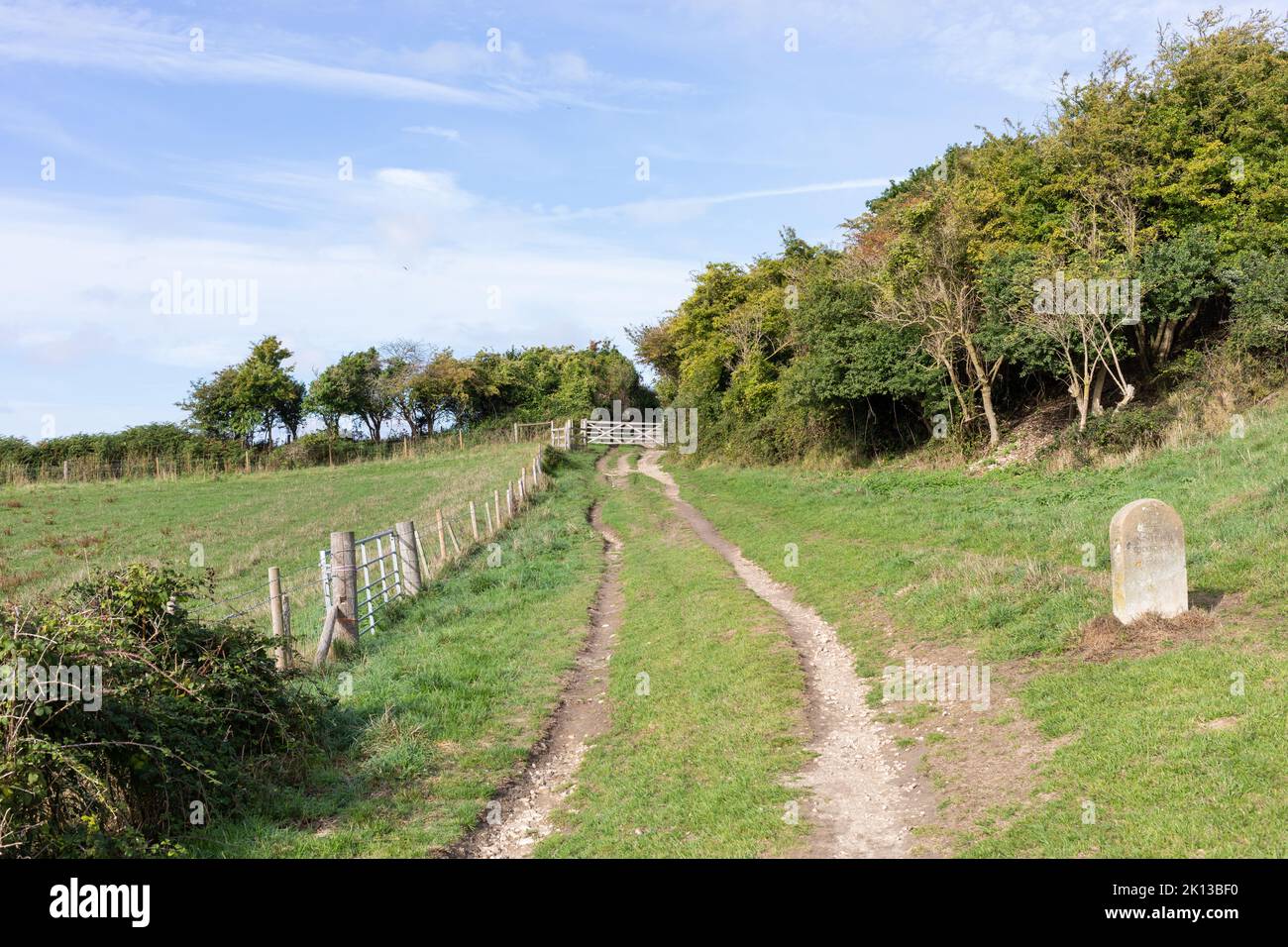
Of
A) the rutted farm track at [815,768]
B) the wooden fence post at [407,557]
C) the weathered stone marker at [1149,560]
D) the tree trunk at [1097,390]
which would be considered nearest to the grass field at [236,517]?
the wooden fence post at [407,557]

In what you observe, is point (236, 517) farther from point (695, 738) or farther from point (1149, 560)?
point (1149, 560)

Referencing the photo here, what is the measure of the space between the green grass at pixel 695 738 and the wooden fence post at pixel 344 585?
378 cm

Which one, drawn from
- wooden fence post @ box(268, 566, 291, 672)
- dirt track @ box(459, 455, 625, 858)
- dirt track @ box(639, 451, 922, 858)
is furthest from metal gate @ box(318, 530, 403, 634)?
dirt track @ box(639, 451, 922, 858)

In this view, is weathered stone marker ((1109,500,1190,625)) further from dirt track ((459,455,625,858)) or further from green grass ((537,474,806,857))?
dirt track ((459,455,625,858))

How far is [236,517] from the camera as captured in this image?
3303cm

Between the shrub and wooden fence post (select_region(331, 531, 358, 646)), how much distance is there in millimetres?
3668

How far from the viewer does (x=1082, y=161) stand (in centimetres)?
2462

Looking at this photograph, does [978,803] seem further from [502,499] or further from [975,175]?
[975,175]

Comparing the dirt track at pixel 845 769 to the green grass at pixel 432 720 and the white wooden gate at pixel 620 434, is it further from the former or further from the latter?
the white wooden gate at pixel 620 434

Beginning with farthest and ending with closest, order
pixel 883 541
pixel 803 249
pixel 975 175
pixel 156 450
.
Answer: pixel 156 450, pixel 803 249, pixel 975 175, pixel 883 541

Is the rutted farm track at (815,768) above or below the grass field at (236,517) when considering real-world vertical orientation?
below

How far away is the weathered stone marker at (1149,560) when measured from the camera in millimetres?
8336
